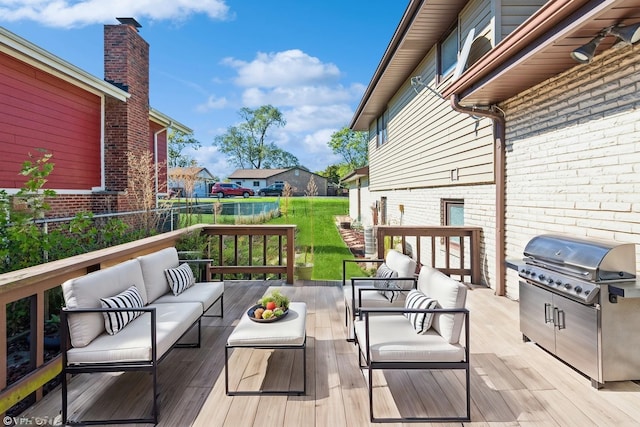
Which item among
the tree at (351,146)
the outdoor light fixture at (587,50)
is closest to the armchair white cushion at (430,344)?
the outdoor light fixture at (587,50)

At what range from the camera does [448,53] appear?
6.38 m

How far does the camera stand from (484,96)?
Answer: 4488 millimetres

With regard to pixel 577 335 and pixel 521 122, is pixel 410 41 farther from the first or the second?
pixel 577 335

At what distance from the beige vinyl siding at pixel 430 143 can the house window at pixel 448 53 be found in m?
0.41

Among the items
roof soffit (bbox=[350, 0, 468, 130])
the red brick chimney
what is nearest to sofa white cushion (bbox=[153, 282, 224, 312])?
roof soffit (bbox=[350, 0, 468, 130])

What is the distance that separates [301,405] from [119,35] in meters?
9.27

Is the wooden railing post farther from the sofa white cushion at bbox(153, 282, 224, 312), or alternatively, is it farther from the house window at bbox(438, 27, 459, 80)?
the house window at bbox(438, 27, 459, 80)

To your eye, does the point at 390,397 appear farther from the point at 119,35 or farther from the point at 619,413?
the point at 119,35

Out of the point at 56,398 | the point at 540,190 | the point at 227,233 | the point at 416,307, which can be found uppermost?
the point at 540,190

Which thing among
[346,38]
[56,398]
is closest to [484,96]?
[56,398]

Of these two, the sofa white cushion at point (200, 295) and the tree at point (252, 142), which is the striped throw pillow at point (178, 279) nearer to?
the sofa white cushion at point (200, 295)

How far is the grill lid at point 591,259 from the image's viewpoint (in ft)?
8.18

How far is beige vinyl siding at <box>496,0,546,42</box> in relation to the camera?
14.9 ft

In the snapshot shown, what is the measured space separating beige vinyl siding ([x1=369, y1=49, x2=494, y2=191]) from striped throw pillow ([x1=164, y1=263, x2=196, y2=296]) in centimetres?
416
